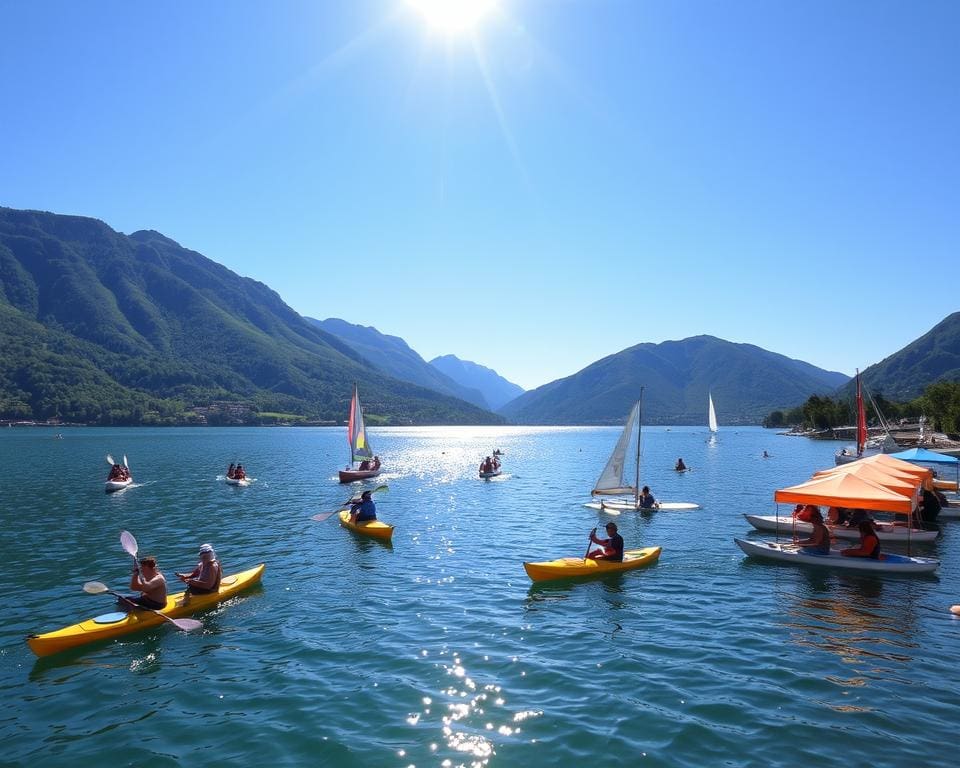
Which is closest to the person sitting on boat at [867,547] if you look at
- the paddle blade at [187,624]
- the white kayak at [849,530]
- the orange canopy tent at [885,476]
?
the orange canopy tent at [885,476]

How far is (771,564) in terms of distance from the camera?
26.8 metres

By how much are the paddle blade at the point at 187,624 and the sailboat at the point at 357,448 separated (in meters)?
40.8

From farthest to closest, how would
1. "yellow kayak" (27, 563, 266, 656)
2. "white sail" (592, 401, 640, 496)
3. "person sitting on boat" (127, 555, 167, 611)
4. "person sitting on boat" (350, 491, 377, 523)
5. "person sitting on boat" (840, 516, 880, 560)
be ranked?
"white sail" (592, 401, 640, 496)
"person sitting on boat" (350, 491, 377, 523)
"person sitting on boat" (840, 516, 880, 560)
"person sitting on boat" (127, 555, 167, 611)
"yellow kayak" (27, 563, 266, 656)

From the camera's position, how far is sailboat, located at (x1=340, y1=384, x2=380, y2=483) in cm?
6109

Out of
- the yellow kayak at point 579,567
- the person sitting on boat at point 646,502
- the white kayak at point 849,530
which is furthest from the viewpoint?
the person sitting on boat at point 646,502

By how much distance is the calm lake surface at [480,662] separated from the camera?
1176cm

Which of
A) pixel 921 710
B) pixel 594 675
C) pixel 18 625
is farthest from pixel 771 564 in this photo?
pixel 18 625

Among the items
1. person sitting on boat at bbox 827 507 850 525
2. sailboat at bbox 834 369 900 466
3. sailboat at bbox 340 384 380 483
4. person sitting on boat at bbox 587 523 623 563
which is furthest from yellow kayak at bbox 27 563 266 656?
sailboat at bbox 834 369 900 466

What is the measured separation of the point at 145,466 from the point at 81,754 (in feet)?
245

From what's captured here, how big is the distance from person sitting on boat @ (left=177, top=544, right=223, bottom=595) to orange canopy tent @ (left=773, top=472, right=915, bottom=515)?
2291cm

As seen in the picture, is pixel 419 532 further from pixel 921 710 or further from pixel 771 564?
pixel 921 710

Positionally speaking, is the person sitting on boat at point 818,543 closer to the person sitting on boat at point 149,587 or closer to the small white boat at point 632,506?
the small white boat at point 632,506

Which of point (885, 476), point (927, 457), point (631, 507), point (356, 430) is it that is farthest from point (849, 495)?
point (356, 430)

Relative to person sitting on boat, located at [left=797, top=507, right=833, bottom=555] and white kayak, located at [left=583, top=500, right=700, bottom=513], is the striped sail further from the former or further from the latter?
person sitting on boat, located at [left=797, top=507, right=833, bottom=555]
